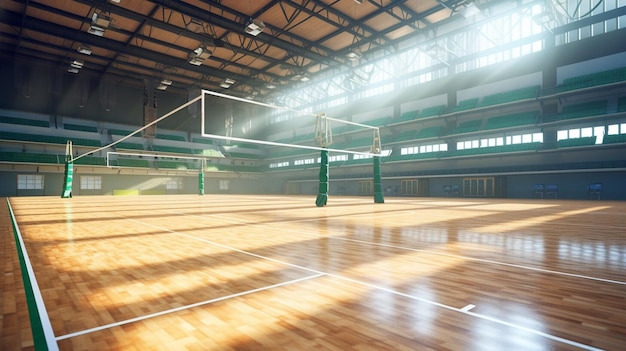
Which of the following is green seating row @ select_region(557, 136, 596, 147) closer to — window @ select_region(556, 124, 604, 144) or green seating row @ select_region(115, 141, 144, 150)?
window @ select_region(556, 124, 604, 144)

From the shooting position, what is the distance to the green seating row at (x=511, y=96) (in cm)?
2157

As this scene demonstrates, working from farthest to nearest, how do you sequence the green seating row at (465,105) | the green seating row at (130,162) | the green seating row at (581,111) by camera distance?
the green seating row at (130,162)
the green seating row at (465,105)
the green seating row at (581,111)

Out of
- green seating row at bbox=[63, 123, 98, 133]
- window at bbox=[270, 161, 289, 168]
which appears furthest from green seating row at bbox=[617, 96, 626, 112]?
green seating row at bbox=[63, 123, 98, 133]

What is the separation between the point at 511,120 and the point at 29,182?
38356 millimetres

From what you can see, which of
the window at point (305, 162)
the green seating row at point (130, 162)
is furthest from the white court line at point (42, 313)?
the window at point (305, 162)

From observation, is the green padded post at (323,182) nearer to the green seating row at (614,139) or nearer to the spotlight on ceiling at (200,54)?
the spotlight on ceiling at (200,54)

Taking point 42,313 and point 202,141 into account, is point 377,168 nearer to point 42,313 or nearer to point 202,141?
point 42,313

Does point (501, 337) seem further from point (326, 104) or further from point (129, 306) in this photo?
point (326, 104)

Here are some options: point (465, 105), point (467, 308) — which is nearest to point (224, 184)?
point (465, 105)

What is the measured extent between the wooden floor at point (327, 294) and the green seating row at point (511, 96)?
19671 mm

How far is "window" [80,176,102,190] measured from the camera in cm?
2970

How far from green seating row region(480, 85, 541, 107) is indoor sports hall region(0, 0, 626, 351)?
0.24 meters

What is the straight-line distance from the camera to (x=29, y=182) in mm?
27547

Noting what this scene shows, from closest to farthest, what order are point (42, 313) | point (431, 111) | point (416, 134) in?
point (42, 313) < point (431, 111) < point (416, 134)
